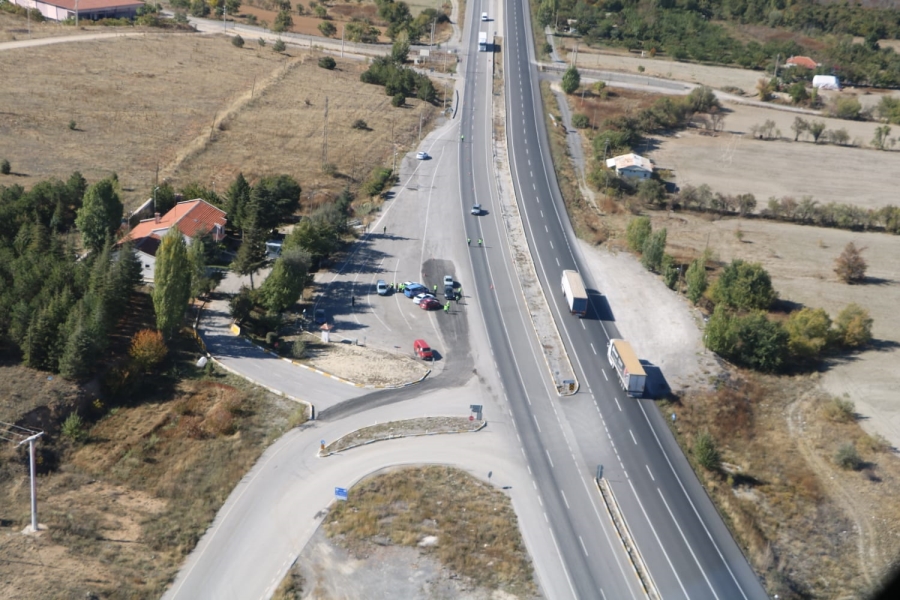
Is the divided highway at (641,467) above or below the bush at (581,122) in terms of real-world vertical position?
below

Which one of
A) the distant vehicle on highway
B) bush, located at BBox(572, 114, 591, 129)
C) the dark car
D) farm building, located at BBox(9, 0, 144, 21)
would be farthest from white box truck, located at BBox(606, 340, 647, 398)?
farm building, located at BBox(9, 0, 144, 21)

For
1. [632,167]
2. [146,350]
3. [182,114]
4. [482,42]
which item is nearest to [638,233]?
[632,167]

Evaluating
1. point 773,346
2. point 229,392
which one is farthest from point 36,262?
point 773,346

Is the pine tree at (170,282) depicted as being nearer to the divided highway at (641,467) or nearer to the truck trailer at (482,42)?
the divided highway at (641,467)

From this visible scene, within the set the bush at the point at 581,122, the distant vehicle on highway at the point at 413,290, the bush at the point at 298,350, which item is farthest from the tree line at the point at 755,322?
the bush at the point at 581,122

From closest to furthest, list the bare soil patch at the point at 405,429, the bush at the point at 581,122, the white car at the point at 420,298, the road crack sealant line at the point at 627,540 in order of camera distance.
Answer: the road crack sealant line at the point at 627,540
the bare soil patch at the point at 405,429
the white car at the point at 420,298
the bush at the point at 581,122
